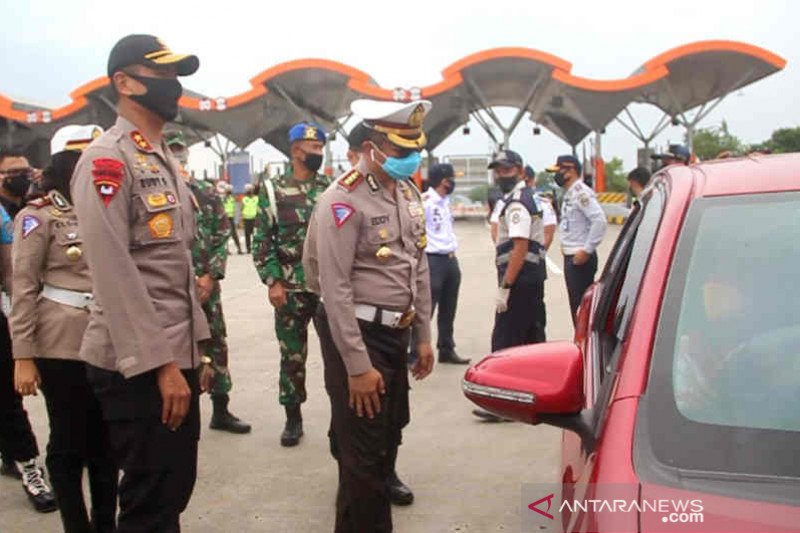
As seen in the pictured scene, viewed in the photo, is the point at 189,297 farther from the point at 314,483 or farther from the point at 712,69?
the point at 712,69

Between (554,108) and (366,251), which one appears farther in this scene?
(554,108)

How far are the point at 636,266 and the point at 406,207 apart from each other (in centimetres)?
121

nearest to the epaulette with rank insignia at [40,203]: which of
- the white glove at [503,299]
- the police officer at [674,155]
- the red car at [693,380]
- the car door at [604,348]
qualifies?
the red car at [693,380]

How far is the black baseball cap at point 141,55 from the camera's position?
2213mm

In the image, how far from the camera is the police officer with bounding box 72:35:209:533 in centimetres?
203

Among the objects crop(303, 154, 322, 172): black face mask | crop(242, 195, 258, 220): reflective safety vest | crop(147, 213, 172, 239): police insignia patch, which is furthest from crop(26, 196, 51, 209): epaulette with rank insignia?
crop(242, 195, 258, 220): reflective safety vest

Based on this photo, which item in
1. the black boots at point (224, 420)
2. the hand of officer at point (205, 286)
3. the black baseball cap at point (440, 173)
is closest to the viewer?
the hand of officer at point (205, 286)

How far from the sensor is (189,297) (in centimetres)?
229

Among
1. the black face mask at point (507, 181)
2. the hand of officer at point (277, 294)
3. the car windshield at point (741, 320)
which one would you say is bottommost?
the hand of officer at point (277, 294)

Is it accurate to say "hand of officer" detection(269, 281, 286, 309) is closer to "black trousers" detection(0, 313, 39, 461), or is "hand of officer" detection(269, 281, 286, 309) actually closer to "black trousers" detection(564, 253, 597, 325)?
"black trousers" detection(0, 313, 39, 461)

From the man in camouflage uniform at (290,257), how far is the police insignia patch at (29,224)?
1.56m

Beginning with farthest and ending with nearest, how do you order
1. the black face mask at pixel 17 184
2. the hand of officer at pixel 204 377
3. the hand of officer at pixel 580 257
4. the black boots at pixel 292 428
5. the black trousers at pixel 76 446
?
the hand of officer at pixel 580 257 → the black boots at pixel 292 428 → the black face mask at pixel 17 184 → the black trousers at pixel 76 446 → the hand of officer at pixel 204 377

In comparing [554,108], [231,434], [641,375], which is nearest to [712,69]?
[554,108]

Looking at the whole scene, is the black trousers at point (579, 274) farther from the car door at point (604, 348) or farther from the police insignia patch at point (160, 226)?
the police insignia patch at point (160, 226)
